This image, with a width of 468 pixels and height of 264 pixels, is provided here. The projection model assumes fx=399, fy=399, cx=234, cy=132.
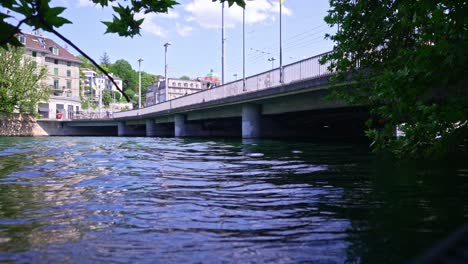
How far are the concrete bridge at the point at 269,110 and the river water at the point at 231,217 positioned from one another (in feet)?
43.6

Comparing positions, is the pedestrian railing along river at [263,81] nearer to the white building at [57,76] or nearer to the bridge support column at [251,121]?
the bridge support column at [251,121]

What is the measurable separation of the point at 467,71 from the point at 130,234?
20.9ft

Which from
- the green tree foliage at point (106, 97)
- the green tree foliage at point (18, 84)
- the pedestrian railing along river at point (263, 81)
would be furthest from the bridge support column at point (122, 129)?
the green tree foliage at point (106, 97)

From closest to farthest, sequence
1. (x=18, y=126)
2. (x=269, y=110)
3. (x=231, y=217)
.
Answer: (x=231, y=217) < (x=269, y=110) < (x=18, y=126)

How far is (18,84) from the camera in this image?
66.9 meters

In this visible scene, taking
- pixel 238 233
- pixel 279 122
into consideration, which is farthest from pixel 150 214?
pixel 279 122

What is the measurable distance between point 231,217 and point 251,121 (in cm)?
2744

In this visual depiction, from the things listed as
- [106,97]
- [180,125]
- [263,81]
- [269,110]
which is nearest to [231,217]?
[263,81]

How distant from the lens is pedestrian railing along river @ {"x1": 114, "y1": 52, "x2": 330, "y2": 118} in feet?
75.3

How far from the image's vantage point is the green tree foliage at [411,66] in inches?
242

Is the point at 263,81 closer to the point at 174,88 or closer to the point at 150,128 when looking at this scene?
the point at 150,128

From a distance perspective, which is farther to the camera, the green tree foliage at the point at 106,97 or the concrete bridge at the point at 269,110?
the green tree foliage at the point at 106,97

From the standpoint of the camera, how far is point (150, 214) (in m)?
5.28

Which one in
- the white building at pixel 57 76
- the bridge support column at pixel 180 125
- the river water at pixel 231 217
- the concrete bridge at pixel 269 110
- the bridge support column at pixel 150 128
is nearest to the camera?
the river water at pixel 231 217
